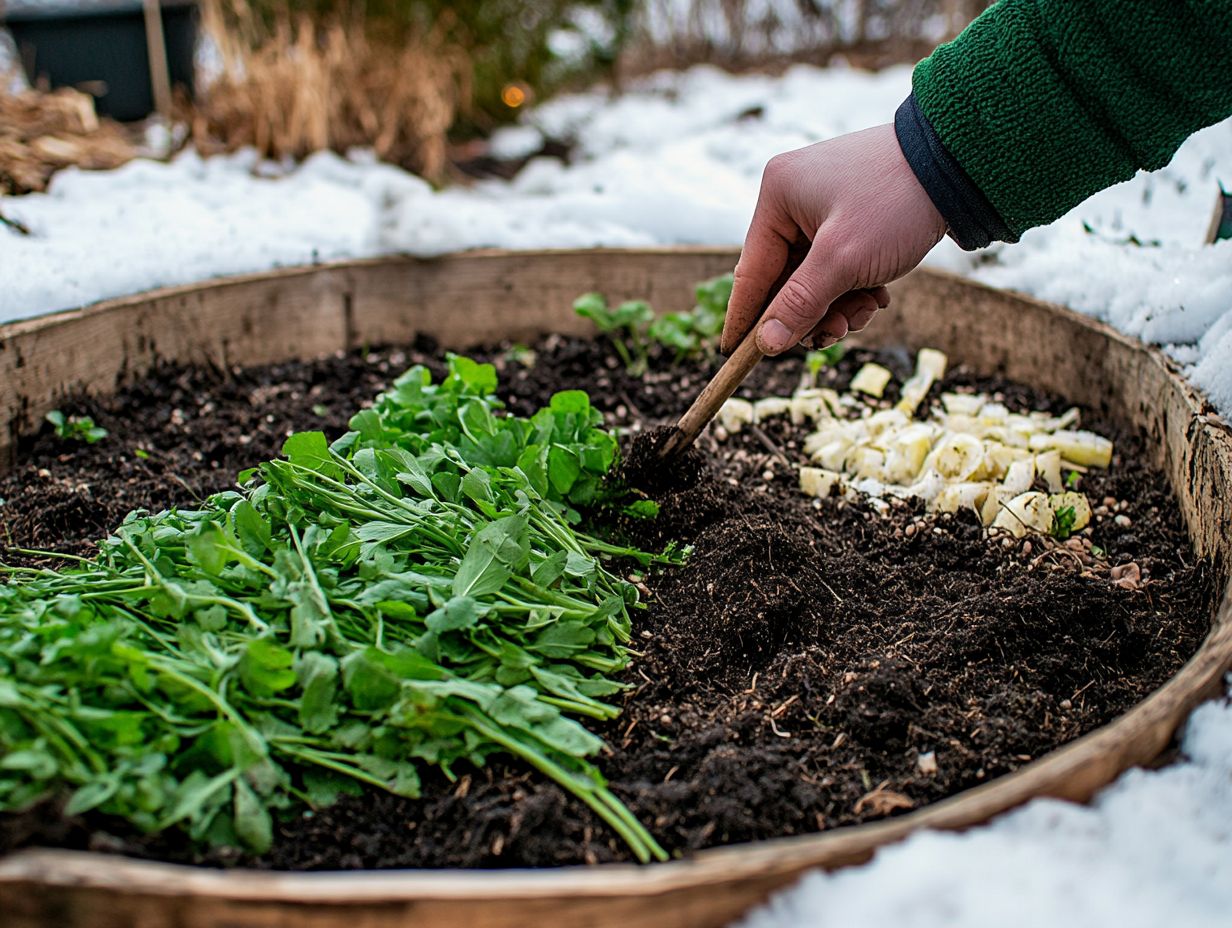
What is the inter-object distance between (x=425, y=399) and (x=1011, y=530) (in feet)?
4.12

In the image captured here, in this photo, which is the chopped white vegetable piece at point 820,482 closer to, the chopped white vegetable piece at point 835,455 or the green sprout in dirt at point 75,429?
the chopped white vegetable piece at point 835,455

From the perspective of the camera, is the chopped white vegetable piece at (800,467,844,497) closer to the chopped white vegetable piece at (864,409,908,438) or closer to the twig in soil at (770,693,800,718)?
the chopped white vegetable piece at (864,409,908,438)

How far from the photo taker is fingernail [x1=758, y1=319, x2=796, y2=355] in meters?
1.81

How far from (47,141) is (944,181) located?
388 centimetres

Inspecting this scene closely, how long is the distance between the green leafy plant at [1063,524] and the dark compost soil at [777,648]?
0.05 m

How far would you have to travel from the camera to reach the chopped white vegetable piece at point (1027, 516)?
2.12m

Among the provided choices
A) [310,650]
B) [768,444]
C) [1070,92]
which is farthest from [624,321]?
[310,650]

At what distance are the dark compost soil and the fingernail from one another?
34cm

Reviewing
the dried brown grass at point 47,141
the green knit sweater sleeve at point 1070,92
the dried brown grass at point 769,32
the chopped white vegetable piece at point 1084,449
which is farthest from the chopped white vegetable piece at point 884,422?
the dried brown grass at point 769,32

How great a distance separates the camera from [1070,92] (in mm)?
1587

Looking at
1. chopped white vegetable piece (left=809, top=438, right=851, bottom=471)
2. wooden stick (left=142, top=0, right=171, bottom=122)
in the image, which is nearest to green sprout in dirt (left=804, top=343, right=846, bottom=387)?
chopped white vegetable piece (left=809, top=438, right=851, bottom=471)

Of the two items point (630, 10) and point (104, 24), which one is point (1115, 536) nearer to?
point (630, 10)

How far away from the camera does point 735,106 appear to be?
6582mm

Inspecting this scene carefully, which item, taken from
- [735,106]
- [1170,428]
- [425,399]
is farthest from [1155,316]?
[735,106]
